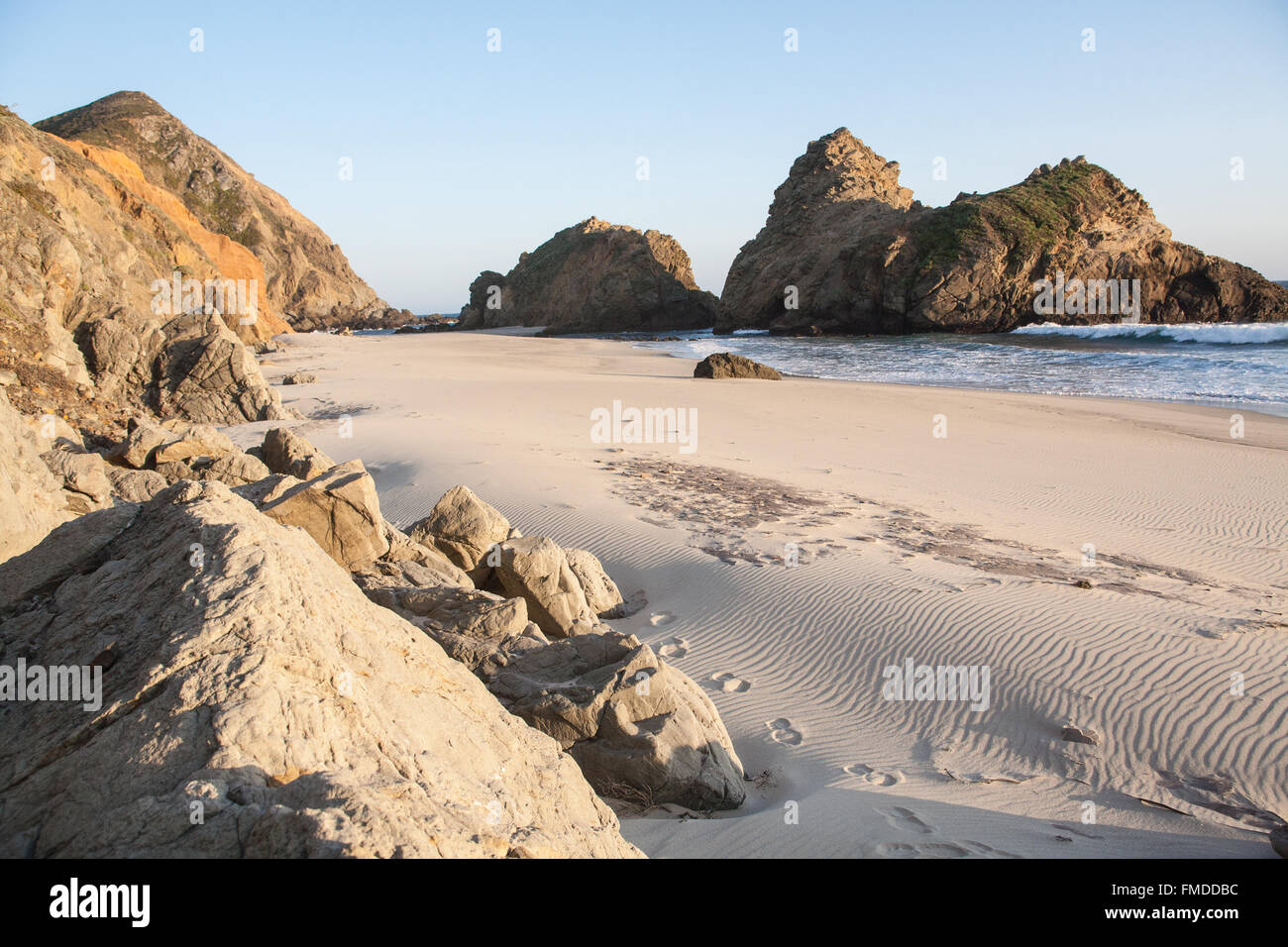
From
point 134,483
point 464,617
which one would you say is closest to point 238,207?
point 134,483

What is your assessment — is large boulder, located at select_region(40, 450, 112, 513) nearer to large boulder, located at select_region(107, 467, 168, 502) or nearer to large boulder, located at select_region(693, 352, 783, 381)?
large boulder, located at select_region(107, 467, 168, 502)

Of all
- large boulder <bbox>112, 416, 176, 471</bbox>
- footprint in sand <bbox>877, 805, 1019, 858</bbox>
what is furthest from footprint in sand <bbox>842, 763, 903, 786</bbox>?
large boulder <bbox>112, 416, 176, 471</bbox>

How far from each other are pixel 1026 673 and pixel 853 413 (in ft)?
38.9

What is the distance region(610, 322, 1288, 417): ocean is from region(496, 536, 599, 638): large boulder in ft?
60.9

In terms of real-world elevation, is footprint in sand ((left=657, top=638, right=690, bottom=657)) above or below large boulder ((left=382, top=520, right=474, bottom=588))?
below

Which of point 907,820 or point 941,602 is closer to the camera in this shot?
point 907,820

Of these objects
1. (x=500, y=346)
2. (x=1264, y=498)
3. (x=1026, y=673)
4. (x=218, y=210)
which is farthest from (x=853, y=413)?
(x=218, y=210)

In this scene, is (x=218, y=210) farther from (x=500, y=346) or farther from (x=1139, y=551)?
(x=1139, y=551)

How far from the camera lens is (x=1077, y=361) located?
29.9 m

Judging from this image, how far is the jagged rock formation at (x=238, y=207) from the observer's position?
51062mm

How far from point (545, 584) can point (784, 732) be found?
212 centimetres

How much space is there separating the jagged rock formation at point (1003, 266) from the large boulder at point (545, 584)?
43802 mm

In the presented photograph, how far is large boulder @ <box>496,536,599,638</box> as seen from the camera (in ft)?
19.8

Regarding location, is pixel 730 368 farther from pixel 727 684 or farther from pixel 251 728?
pixel 251 728
